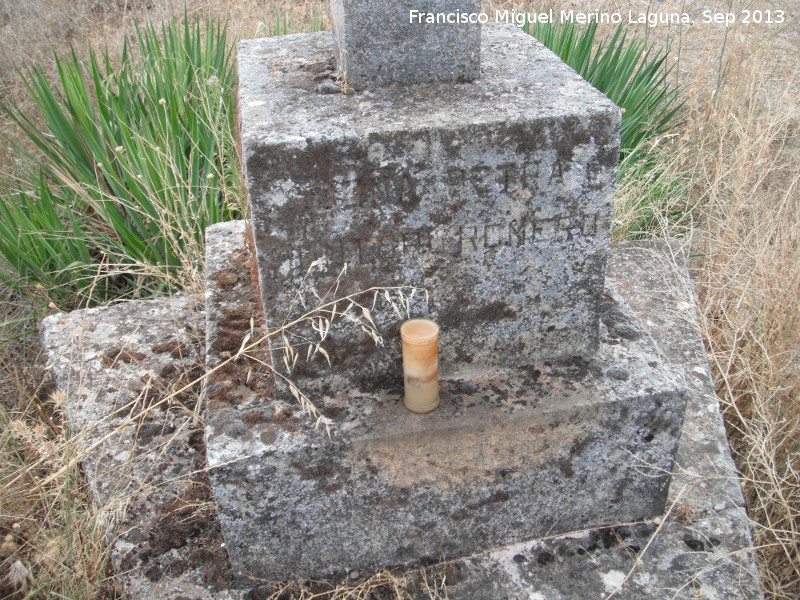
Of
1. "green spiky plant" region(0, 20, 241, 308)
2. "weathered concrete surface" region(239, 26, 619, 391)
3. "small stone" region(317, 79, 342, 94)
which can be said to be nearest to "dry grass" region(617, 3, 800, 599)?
"weathered concrete surface" region(239, 26, 619, 391)

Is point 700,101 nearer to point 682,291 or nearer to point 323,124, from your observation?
point 682,291

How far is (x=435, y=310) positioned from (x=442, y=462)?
36 centimetres

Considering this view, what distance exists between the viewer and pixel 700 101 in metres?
4.59

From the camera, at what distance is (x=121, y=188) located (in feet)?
9.87

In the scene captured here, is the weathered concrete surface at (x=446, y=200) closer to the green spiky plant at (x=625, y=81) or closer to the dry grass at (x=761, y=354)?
the dry grass at (x=761, y=354)

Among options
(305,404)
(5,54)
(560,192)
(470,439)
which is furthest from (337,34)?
(5,54)

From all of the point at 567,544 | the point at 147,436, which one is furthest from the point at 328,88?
the point at 567,544

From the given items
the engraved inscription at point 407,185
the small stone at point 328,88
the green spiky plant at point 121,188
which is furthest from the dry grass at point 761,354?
the green spiky plant at point 121,188

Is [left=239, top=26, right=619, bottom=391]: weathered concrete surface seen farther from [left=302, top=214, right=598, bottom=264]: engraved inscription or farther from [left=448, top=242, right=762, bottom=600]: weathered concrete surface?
[left=448, top=242, right=762, bottom=600]: weathered concrete surface

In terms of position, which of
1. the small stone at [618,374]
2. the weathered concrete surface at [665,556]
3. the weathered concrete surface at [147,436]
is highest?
the small stone at [618,374]

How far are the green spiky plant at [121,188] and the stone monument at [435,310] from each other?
1.18 metres

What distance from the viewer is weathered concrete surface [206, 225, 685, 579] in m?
1.62

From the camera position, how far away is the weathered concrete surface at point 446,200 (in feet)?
4.71

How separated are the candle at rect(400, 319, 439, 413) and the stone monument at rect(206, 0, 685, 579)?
4cm
